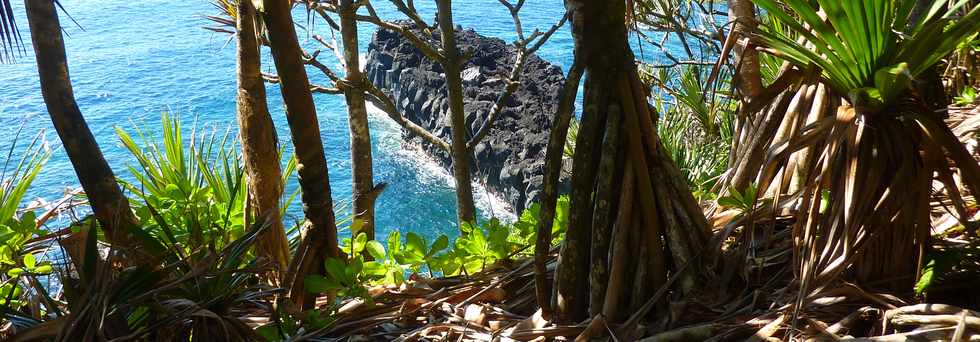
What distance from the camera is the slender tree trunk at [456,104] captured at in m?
5.88

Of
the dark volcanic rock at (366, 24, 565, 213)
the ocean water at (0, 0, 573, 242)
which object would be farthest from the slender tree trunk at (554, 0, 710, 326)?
the dark volcanic rock at (366, 24, 565, 213)

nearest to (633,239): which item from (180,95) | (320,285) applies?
(320,285)

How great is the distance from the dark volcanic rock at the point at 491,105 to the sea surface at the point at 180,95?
0.47 metres

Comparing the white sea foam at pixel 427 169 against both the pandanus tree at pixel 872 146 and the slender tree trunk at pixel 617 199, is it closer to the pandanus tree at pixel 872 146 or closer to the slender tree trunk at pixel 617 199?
the slender tree trunk at pixel 617 199

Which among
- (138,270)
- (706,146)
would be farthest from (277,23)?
(706,146)

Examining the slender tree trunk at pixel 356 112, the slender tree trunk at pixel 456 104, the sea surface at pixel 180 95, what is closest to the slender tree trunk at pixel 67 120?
the slender tree trunk at pixel 356 112

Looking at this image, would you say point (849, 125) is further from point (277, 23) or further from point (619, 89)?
point (277, 23)

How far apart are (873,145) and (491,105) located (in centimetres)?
1217

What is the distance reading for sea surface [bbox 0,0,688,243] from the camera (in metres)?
10.9

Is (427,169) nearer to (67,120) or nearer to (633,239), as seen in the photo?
(67,120)

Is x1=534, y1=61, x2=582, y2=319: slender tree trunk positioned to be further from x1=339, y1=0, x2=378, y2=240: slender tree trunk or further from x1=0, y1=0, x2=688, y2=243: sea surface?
x1=0, y1=0, x2=688, y2=243: sea surface

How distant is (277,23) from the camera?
7.28ft

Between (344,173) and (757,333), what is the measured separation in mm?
10972

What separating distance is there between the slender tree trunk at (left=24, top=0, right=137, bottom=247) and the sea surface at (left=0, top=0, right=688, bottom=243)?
21.1ft
